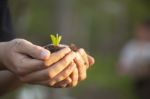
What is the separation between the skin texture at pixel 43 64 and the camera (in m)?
3.11

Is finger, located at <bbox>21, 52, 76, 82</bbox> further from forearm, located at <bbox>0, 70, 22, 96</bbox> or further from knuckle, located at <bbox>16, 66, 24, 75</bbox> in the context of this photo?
forearm, located at <bbox>0, 70, 22, 96</bbox>

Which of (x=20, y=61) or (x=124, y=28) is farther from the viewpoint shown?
(x=124, y=28)

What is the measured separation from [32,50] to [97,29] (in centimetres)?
2279

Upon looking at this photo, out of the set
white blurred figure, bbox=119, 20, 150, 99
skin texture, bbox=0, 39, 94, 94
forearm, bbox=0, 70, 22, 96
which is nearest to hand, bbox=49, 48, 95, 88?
skin texture, bbox=0, 39, 94, 94

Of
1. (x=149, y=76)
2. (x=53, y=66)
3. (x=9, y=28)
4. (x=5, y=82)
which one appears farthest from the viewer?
(x=149, y=76)

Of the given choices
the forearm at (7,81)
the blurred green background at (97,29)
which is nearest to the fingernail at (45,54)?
the forearm at (7,81)

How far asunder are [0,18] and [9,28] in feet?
0.34

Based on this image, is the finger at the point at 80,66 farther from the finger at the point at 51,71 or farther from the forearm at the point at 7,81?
the forearm at the point at 7,81

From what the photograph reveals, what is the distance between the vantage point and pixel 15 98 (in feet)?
26.0

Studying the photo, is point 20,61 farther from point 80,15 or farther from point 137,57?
point 80,15

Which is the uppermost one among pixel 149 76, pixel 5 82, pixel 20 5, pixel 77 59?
pixel 77 59

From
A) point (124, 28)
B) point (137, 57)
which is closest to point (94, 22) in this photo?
point (124, 28)

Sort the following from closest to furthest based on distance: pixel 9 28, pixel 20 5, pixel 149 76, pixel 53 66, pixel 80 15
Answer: pixel 53 66 < pixel 9 28 < pixel 20 5 < pixel 149 76 < pixel 80 15

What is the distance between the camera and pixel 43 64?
309 centimetres
